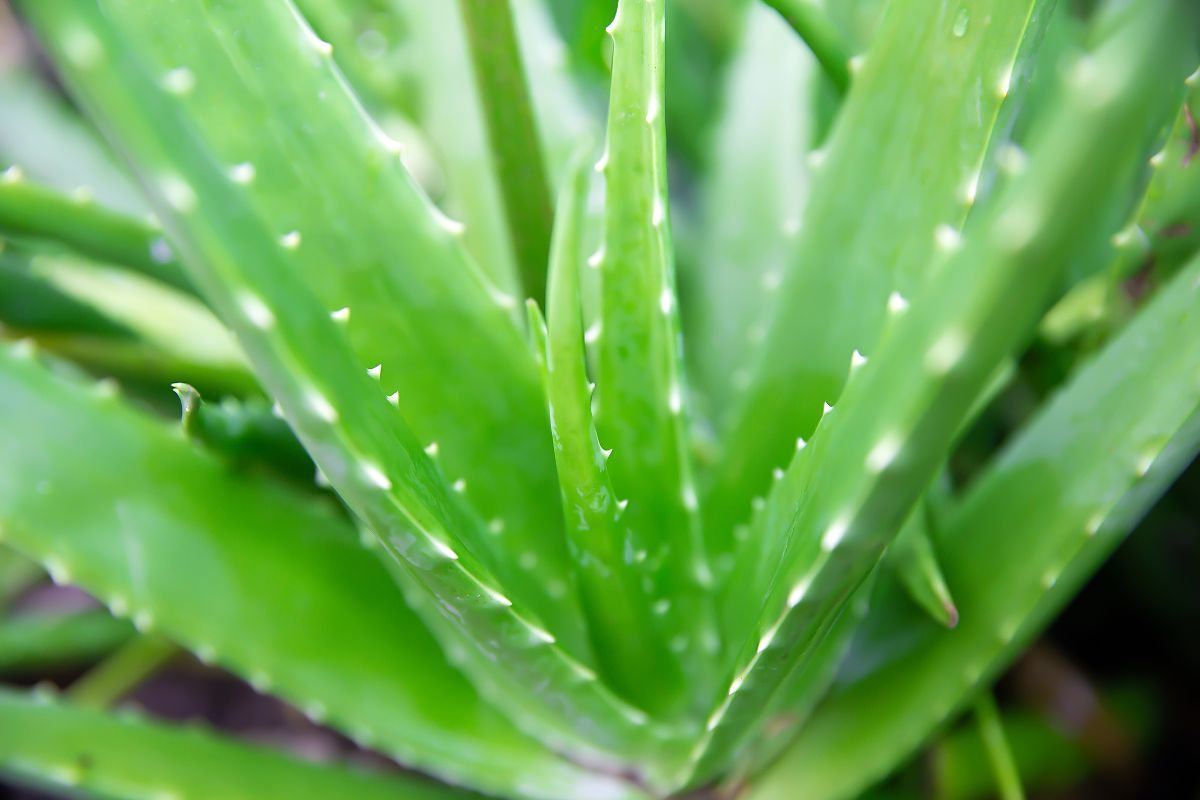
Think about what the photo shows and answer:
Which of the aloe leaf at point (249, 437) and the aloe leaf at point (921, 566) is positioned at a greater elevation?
the aloe leaf at point (921, 566)

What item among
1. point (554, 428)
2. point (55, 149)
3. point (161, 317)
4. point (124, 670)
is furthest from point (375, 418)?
point (55, 149)

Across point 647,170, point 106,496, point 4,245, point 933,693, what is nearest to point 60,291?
point 4,245

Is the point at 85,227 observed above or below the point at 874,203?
below

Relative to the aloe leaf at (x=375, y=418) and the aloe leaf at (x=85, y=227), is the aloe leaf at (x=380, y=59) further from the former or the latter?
the aloe leaf at (x=375, y=418)

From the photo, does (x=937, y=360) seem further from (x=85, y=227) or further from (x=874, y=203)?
(x=85, y=227)

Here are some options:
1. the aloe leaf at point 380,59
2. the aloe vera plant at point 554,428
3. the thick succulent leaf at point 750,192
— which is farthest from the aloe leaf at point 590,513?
the aloe leaf at point 380,59

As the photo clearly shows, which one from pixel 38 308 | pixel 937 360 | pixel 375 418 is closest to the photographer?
pixel 937 360
